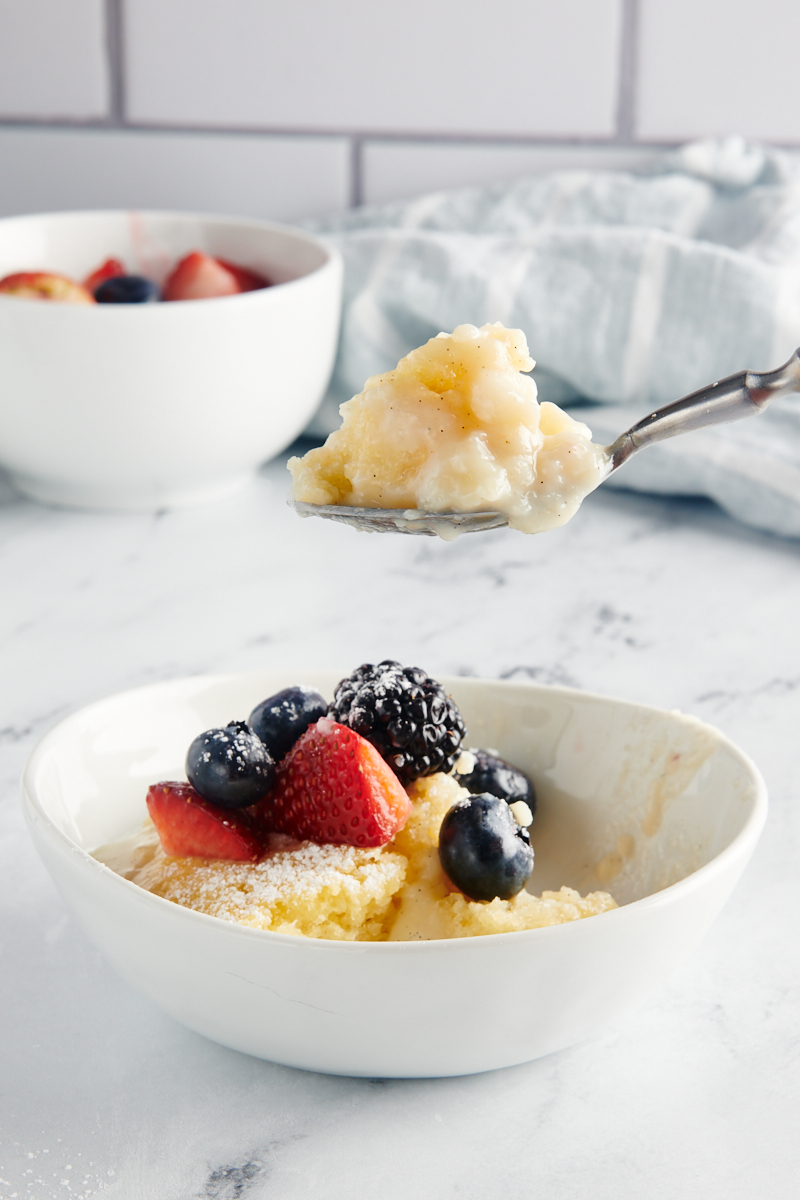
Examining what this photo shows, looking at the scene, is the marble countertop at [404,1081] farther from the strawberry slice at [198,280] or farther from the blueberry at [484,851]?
the strawberry slice at [198,280]

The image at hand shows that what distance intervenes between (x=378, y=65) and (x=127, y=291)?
0.57 meters

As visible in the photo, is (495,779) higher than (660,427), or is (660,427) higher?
(660,427)

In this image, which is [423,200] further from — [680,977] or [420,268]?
[680,977]

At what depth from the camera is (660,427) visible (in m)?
0.71

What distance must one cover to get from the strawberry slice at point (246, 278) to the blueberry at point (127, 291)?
13 centimetres

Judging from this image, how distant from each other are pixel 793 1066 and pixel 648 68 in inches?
54.8

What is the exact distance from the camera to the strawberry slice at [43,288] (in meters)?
1.33

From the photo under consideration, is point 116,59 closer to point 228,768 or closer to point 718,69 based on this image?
point 718,69

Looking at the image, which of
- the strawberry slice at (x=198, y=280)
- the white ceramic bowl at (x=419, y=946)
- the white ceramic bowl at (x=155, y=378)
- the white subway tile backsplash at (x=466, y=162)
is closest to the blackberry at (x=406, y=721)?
the white ceramic bowl at (x=419, y=946)

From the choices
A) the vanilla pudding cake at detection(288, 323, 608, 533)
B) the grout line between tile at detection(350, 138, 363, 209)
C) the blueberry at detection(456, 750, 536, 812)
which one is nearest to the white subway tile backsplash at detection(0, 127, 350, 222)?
the grout line between tile at detection(350, 138, 363, 209)

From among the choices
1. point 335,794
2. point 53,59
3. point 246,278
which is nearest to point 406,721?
point 335,794

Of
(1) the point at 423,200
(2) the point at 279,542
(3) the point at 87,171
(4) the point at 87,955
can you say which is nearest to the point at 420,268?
(1) the point at 423,200

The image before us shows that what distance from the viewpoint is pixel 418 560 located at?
4.30 feet

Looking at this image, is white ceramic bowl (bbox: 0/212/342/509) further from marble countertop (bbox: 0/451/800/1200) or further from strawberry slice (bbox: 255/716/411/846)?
strawberry slice (bbox: 255/716/411/846)
